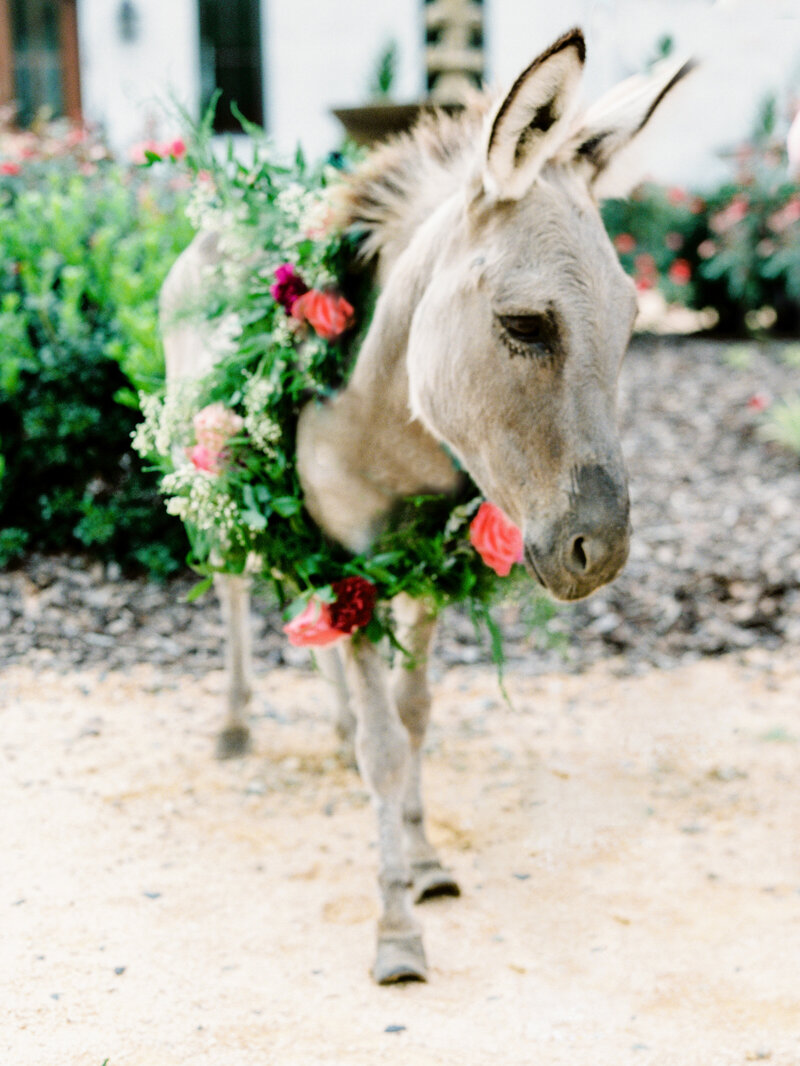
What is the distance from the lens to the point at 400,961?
2639 millimetres

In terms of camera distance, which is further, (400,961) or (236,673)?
(236,673)

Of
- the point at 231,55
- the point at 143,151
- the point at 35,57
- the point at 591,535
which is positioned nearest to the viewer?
the point at 591,535

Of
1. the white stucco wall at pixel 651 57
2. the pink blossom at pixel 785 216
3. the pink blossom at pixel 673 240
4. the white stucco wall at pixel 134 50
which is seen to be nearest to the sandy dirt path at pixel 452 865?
the pink blossom at pixel 785 216

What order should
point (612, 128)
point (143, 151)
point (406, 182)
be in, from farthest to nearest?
1. point (143, 151)
2. point (406, 182)
3. point (612, 128)

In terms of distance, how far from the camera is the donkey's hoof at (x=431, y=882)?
3.04 metres

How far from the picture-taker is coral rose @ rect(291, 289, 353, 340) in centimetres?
266

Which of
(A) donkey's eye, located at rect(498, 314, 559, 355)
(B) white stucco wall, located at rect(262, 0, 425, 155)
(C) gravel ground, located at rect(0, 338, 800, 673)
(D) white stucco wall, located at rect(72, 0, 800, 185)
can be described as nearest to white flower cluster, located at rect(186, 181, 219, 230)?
(A) donkey's eye, located at rect(498, 314, 559, 355)

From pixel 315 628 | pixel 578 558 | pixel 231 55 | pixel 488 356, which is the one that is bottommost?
pixel 315 628

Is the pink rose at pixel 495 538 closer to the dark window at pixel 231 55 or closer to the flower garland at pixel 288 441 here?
the flower garland at pixel 288 441

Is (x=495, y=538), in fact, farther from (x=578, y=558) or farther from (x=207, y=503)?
(x=207, y=503)

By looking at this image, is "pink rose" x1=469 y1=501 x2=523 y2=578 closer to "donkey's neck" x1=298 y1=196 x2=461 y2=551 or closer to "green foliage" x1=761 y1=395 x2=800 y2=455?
"donkey's neck" x1=298 y1=196 x2=461 y2=551

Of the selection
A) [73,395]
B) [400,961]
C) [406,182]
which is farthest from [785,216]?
[400,961]

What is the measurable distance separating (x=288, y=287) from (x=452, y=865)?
192 cm

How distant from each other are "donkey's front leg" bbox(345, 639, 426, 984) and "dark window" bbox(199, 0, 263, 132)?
422 inches
